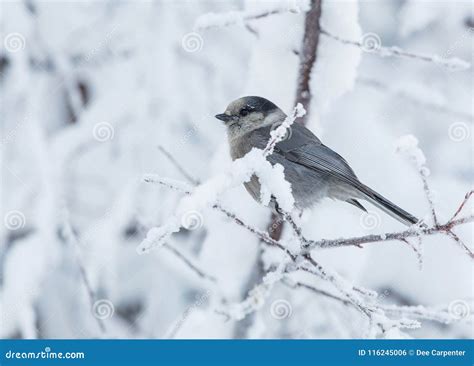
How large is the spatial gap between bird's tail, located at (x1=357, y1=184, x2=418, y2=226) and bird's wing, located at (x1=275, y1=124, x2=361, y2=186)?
0.09m

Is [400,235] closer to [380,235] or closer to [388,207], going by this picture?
[380,235]

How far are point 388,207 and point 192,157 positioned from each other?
7.93 ft

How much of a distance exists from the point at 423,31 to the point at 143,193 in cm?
256

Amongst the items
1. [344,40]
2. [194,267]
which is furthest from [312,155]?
[194,267]

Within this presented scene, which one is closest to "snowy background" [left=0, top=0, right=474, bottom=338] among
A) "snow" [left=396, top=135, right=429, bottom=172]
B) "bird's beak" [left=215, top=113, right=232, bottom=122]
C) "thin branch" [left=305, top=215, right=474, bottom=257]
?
"bird's beak" [left=215, top=113, right=232, bottom=122]

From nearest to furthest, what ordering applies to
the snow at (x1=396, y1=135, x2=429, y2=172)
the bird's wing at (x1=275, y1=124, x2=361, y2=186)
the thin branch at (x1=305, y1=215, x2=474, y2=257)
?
1. the snow at (x1=396, y1=135, x2=429, y2=172)
2. the thin branch at (x1=305, y1=215, x2=474, y2=257)
3. the bird's wing at (x1=275, y1=124, x2=361, y2=186)

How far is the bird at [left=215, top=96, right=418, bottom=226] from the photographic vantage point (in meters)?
2.69

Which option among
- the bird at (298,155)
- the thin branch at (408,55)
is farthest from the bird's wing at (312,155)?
the thin branch at (408,55)

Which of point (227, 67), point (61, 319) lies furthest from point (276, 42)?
point (61, 319)

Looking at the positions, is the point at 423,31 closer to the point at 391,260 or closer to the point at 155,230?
the point at 391,260

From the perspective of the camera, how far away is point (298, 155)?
278 cm

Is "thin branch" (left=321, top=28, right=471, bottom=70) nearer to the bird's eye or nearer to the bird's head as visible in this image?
the bird's head
